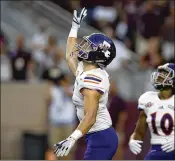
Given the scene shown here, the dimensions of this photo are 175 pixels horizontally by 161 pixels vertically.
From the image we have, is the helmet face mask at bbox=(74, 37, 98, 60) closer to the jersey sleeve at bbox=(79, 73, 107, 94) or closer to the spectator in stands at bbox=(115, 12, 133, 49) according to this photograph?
the jersey sleeve at bbox=(79, 73, 107, 94)

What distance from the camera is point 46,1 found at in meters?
11.0

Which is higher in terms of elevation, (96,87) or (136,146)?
(96,87)

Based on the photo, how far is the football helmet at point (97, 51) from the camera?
6109mm

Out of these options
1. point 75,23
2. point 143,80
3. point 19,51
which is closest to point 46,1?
point 19,51

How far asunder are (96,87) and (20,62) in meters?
6.06

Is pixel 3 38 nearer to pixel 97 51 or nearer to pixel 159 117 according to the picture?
pixel 159 117

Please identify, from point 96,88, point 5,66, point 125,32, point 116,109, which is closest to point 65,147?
point 96,88

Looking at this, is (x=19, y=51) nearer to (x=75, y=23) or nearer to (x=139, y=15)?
(x=139, y=15)

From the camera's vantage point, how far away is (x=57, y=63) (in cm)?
1185

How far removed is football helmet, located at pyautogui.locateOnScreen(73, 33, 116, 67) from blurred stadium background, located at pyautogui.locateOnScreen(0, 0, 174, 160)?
4117 mm

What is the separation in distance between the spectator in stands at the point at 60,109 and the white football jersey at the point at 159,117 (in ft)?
13.0

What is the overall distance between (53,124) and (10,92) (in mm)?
892

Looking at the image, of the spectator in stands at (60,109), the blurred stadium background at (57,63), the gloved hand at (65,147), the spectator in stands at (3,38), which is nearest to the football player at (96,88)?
the gloved hand at (65,147)

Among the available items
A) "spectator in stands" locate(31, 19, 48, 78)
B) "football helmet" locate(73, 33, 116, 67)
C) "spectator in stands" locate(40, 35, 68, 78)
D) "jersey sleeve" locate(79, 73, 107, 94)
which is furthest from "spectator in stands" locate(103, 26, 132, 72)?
"jersey sleeve" locate(79, 73, 107, 94)
